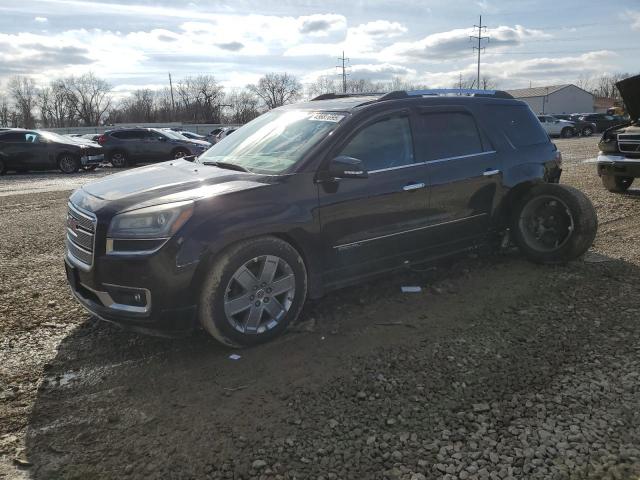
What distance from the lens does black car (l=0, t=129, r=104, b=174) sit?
657 inches

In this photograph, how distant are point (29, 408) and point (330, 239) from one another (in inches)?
89.2

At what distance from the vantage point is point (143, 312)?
3303 millimetres

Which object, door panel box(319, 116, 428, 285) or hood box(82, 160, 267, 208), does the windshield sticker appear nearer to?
door panel box(319, 116, 428, 285)

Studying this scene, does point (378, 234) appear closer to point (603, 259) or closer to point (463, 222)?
point (463, 222)

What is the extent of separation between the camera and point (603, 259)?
5.45 m

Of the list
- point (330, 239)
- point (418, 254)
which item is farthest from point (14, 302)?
point (418, 254)

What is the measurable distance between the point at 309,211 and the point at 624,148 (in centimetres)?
790

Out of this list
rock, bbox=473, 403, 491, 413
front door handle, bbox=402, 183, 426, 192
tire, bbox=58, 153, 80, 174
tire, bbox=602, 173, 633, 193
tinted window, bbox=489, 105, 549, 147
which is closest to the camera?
rock, bbox=473, 403, 491, 413

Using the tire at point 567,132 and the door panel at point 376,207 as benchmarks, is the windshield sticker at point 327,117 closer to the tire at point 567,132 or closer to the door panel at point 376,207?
the door panel at point 376,207

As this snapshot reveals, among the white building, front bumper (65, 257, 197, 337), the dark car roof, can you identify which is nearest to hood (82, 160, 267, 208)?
front bumper (65, 257, 197, 337)

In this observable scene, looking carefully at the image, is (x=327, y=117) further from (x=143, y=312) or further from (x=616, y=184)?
(x=616, y=184)

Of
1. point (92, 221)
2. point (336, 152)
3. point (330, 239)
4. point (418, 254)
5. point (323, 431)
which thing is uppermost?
point (336, 152)

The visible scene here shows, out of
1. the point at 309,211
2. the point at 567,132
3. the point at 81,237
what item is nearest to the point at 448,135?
the point at 309,211

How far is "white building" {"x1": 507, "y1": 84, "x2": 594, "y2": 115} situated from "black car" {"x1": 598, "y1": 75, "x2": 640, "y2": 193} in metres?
89.9
